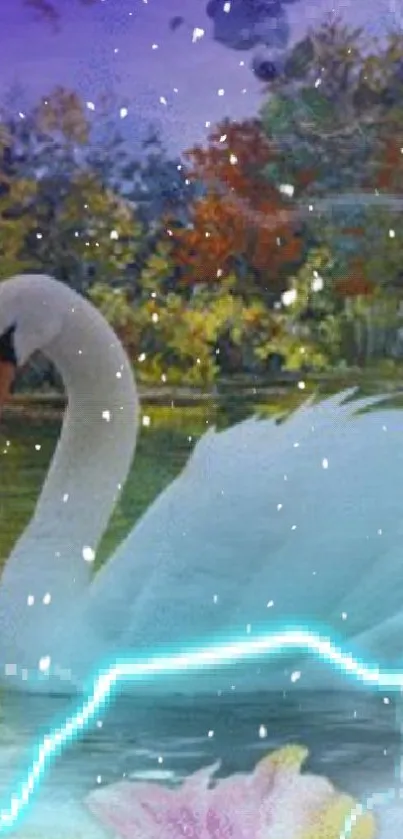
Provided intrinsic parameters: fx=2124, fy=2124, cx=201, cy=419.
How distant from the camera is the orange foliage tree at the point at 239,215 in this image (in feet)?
7.31

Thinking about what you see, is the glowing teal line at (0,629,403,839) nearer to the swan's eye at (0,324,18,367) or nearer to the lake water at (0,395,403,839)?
the lake water at (0,395,403,839)

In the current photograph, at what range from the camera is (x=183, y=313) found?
2252 millimetres

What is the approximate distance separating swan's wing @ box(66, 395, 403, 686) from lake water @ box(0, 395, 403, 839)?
35 millimetres

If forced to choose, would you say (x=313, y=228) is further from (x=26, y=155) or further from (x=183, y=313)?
(x=26, y=155)

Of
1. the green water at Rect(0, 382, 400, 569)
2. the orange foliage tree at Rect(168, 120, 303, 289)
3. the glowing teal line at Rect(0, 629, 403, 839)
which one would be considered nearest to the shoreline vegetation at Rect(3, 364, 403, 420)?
the green water at Rect(0, 382, 400, 569)

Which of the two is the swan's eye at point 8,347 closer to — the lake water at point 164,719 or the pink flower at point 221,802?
the lake water at point 164,719

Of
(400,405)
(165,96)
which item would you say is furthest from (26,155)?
(400,405)

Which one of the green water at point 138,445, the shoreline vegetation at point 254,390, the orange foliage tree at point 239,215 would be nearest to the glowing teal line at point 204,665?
the green water at point 138,445

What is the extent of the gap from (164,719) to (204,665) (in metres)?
0.07

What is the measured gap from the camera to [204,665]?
2236mm

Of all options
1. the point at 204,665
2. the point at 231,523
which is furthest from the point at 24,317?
the point at 204,665

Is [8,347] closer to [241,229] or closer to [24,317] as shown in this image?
[24,317]

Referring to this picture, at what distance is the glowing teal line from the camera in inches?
88.0

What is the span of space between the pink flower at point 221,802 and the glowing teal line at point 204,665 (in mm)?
70
